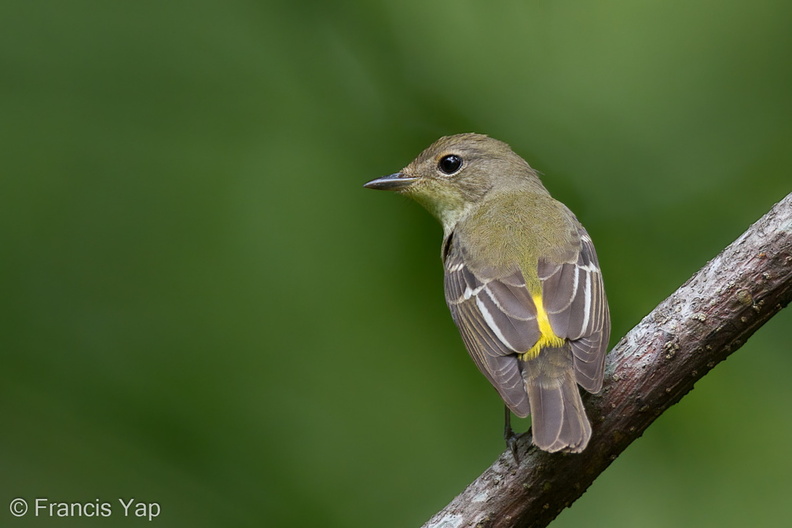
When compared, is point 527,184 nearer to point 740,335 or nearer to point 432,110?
point 432,110

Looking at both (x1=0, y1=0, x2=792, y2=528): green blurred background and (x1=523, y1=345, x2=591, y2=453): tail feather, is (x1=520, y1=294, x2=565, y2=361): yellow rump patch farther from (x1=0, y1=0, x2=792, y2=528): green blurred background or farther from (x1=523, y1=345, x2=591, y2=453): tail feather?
(x1=0, y1=0, x2=792, y2=528): green blurred background

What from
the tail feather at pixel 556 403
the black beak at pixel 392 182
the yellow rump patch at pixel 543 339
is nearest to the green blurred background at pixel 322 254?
the black beak at pixel 392 182

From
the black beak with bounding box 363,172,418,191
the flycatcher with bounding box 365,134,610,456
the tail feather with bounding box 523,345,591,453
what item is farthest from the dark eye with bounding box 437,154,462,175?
the tail feather with bounding box 523,345,591,453

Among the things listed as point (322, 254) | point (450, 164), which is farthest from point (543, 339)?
point (450, 164)

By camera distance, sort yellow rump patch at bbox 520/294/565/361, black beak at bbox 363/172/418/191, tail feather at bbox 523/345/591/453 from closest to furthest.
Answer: tail feather at bbox 523/345/591/453, yellow rump patch at bbox 520/294/565/361, black beak at bbox 363/172/418/191

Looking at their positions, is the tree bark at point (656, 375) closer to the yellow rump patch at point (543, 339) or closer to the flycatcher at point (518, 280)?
the flycatcher at point (518, 280)

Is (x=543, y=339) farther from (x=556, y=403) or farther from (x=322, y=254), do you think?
(x=322, y=254)
